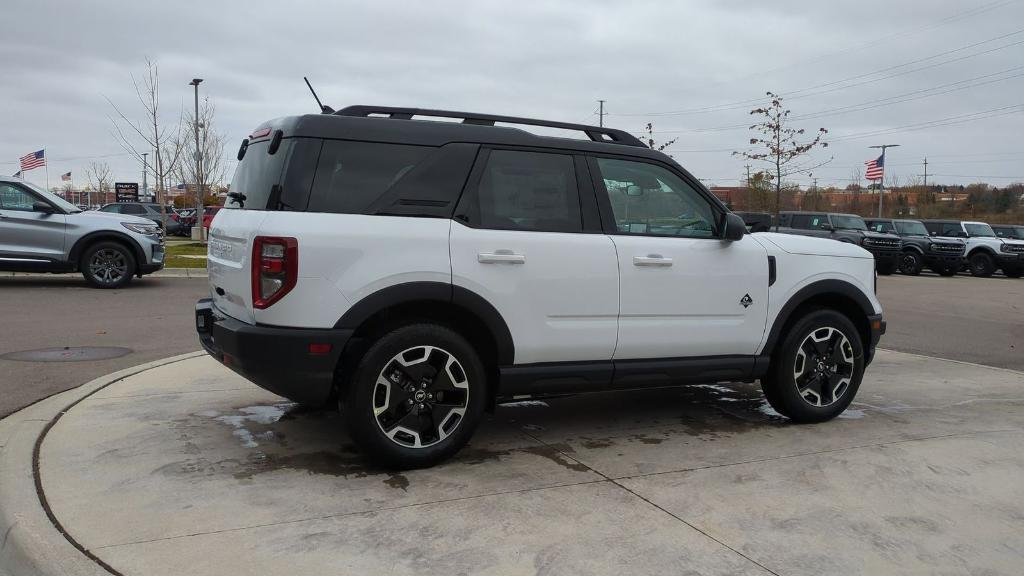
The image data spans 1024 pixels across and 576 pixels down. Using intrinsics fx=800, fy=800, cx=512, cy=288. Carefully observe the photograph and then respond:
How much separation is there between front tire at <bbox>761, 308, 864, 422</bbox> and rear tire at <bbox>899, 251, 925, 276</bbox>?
23325mm

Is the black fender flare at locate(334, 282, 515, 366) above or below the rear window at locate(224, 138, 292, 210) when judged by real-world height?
below

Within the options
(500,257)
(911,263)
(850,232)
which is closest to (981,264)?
(911,263)

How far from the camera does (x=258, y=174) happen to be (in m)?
4.54

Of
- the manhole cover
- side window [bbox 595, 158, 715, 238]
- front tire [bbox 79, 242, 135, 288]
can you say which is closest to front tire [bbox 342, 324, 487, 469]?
side window [bbox 595, 158, 715, 238]

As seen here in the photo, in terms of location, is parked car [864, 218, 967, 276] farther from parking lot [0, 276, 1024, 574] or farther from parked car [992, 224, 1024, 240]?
parking lot [0, 276, 1024, 574]

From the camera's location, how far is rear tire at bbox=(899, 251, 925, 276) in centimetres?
2641

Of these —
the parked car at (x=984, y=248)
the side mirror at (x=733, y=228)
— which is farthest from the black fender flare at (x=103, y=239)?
the parked car at (x=984, y=248)

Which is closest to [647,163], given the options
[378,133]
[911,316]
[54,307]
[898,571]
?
[378,133]

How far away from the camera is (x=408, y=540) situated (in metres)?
3.48

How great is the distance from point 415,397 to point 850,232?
78.5 ft

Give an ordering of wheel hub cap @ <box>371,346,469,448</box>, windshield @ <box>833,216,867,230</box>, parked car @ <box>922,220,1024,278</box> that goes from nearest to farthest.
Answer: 1. wheel hub cap @ <box>371,346,469,448</box>
2. parked car @ <box>922,220,1024,278</box>
3. windshield @ <box>833,216,867,230</box>

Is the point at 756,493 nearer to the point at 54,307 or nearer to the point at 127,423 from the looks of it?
the point at 127,423

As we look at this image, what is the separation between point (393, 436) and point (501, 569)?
4.23 feet

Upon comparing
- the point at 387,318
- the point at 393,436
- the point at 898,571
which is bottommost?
the point at 898,571
